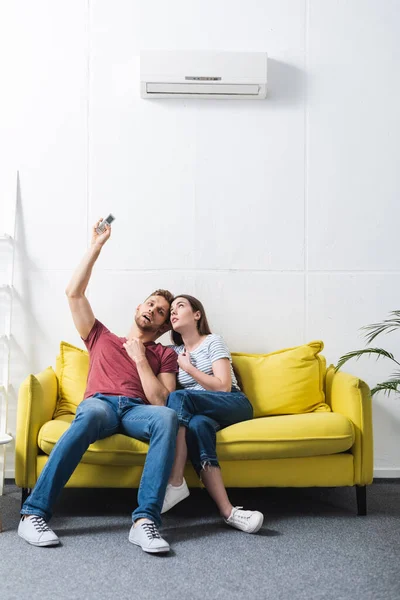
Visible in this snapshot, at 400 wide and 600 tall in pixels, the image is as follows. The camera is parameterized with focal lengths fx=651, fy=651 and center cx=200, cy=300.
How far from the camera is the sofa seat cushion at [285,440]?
295cm

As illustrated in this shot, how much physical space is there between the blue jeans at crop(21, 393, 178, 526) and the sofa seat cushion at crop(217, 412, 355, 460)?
0.97 feet

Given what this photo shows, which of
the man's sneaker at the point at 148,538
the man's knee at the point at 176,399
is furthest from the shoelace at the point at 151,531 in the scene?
the man's knee at the point at 176,399

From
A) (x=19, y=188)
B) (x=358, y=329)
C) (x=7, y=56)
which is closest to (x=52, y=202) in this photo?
(x=19, y=188)

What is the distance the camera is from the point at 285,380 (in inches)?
137

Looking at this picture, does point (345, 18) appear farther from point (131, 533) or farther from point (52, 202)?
point (131, 533)

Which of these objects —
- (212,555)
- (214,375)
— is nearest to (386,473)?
(214,375)

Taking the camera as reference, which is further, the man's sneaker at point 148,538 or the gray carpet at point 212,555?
the man's sneaker at point 148,538

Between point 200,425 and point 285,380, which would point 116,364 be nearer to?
point 200,425

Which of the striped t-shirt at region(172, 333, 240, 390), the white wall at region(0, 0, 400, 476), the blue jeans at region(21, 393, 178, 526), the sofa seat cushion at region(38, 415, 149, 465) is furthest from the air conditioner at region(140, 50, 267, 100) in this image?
the sofa seat cushion at region(38, 415, 149, 465)

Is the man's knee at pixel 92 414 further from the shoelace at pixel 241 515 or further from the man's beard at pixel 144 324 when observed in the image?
the shoelace at pixel 241 515

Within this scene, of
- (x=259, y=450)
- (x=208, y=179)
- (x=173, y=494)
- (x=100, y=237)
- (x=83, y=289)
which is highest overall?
(x=208, y=179)

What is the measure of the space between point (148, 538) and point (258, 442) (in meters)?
0.68

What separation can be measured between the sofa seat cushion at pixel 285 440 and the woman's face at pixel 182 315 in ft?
2.15

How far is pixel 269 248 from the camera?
3918 mm
